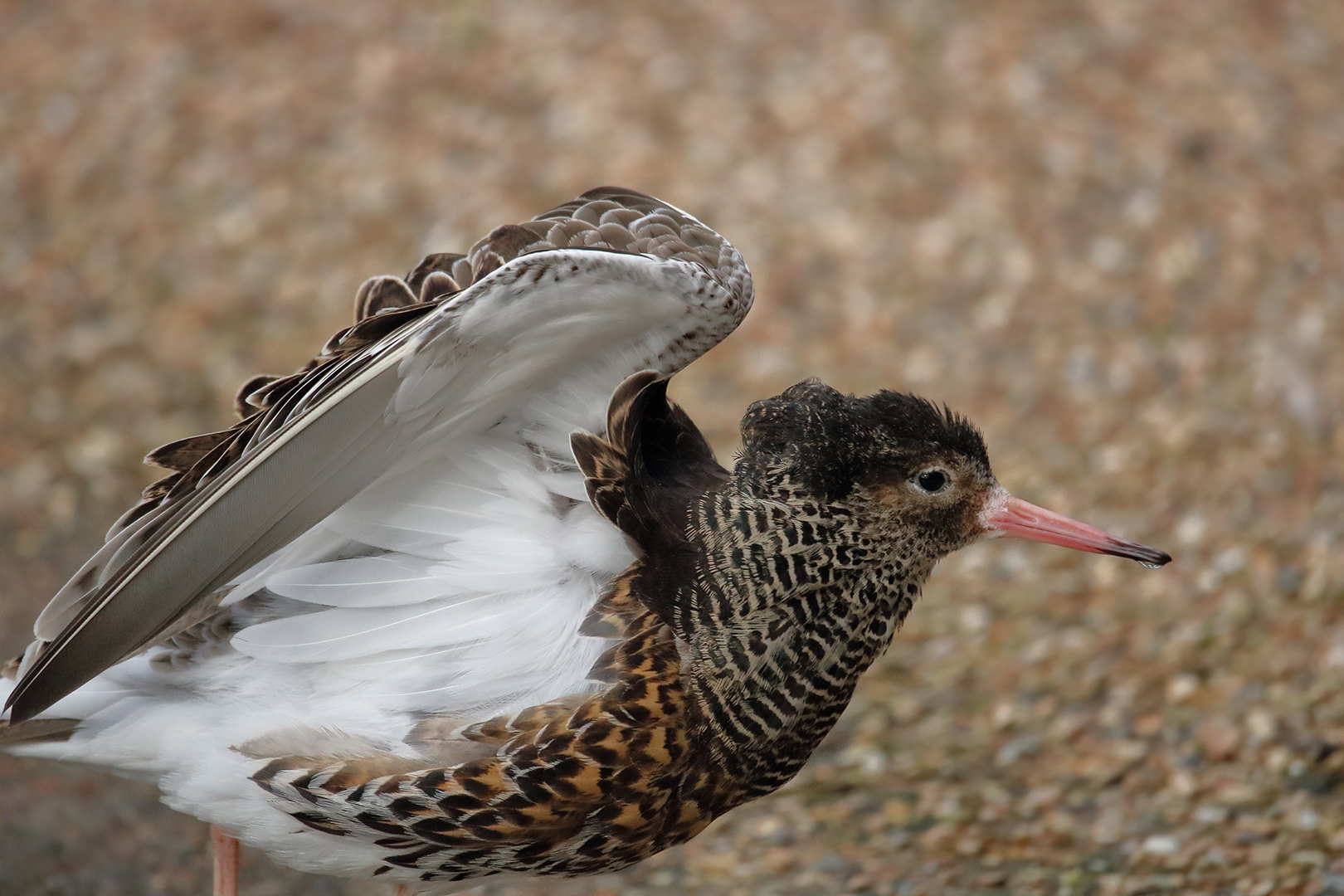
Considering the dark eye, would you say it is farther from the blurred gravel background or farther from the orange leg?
the orange leg

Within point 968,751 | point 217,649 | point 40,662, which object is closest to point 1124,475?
point 968,751

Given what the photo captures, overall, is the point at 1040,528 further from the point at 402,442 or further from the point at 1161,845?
the point at 1161,845

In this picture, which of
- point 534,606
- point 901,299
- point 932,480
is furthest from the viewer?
point 901,299

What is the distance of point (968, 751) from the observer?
21.0 ft

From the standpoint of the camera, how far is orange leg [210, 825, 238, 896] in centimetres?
455

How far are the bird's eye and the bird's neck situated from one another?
0.19 m

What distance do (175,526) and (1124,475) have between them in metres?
5.37

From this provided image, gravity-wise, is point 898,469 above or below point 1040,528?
above

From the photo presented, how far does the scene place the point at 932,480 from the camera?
14.0 ft

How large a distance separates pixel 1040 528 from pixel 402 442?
1.83 m

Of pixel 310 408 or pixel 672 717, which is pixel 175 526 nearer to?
pixel 310 408

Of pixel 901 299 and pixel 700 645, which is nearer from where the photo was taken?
pixel 700 645

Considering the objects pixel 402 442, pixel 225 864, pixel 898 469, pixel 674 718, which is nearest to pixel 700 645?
pixel 674 718

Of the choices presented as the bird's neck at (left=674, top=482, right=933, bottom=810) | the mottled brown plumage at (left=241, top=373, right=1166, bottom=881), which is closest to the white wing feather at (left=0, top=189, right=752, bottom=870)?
the mottled brown plumage at (left=241, top=373, right=1166, bottom=881)
